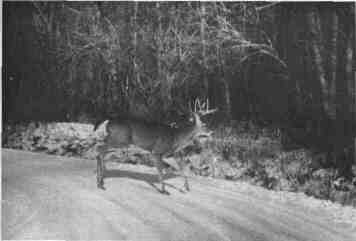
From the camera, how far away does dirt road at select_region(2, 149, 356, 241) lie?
2.91 m

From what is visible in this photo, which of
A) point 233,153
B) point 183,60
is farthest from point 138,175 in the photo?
point 183,60

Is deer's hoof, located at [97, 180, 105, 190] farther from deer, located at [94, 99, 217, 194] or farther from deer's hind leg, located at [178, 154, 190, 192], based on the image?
deer's hind leg, located at [178, 154, 190, 192]

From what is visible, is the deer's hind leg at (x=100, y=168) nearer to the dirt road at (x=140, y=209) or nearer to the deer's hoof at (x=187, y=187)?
the dirt road at (x=140, y=209)

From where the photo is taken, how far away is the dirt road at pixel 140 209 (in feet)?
9.54

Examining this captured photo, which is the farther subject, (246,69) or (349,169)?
(246,69)

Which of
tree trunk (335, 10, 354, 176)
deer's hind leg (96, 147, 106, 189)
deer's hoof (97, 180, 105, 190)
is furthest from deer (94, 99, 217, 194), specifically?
A: tree trunk (335, 10, 354, 176)

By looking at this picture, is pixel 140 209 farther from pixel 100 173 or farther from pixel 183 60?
pixel 183 60

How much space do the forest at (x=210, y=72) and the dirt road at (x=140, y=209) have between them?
250 millimetres

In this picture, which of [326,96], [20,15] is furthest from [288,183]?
[20,15]

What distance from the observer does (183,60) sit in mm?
3781

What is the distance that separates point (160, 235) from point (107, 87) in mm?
1415

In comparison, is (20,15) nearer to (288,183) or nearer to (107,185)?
(107,185)

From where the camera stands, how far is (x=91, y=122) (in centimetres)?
367

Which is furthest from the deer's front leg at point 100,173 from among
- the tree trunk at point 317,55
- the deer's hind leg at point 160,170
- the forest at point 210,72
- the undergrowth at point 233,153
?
the tree trunk at point 317,55
